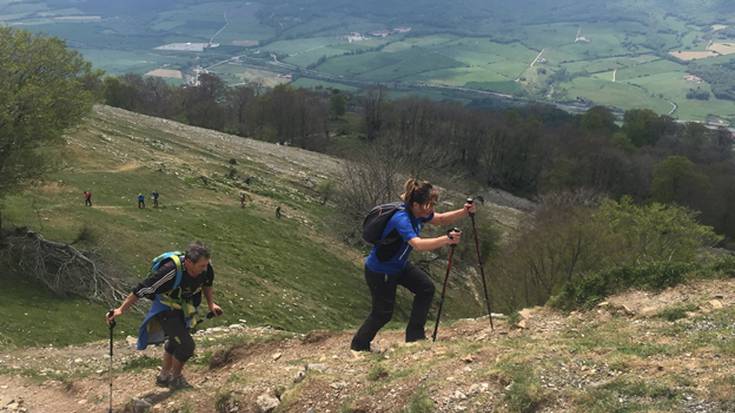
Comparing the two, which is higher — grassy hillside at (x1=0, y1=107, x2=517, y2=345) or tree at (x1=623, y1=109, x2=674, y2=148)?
grassy hillside at (x1=0, y1=107, x2=517, y2=345)

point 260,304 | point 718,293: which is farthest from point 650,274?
point 260,304

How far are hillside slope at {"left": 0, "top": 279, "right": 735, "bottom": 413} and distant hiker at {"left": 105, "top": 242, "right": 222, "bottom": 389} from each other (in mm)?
880

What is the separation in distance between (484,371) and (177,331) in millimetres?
4911

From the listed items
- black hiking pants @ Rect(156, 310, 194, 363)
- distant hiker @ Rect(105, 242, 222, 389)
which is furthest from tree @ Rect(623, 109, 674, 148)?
black hiking pants @ Rect(156, 310, 194, 363)

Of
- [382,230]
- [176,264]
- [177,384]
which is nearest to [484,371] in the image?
[382,230]

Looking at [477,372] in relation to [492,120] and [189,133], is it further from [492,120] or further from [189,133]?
[492,120]

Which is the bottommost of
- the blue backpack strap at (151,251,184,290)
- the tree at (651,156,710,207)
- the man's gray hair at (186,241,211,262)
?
the tree at (651,156,710,207)

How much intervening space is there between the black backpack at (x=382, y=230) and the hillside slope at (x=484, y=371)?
1861mm

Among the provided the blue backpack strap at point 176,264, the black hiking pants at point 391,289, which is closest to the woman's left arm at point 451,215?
the black hiking pants at point 391,289

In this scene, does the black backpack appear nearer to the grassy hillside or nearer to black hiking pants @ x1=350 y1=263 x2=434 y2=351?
black hiking pants @ x1=350 y1=263 x2=434 y2=351

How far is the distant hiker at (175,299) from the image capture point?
8508 mm

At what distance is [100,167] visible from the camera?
42.3 m

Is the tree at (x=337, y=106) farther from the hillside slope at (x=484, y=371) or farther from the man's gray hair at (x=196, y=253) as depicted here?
the man's gray hair at (x=196, y=253)

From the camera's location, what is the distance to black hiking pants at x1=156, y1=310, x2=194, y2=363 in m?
9.07
